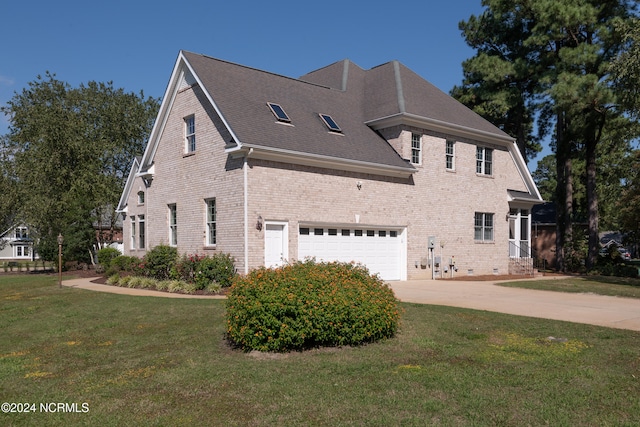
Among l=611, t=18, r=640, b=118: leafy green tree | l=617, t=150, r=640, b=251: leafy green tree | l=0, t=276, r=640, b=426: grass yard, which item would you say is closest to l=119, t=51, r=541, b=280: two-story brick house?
l=611, t=18, r=640, b=118: leafy green tree

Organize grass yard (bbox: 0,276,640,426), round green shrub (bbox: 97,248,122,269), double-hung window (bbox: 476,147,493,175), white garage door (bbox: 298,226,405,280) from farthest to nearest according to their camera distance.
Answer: round green shrub (bbox: 97,248,122,269), double-hung window (bbox: 476,147,493,175), white garage door (bbox: 298,226,405,280), grass yard (bbox: 0,276,640,426)

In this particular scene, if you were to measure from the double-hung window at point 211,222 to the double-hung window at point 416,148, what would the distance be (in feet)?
28.8

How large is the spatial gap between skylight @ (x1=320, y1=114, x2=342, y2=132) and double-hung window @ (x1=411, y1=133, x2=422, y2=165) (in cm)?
359

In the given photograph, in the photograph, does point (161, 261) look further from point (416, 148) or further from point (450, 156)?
point (450, 156)

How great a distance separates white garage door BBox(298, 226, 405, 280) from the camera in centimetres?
1936

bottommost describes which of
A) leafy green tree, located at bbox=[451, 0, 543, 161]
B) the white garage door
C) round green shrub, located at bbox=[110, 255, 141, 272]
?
round green shrub, located at bbox=[110, 255, 141, 272]

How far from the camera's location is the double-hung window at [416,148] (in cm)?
2295

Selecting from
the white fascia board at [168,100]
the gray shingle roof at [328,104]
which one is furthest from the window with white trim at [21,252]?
the gray shingle roof at [328,104]

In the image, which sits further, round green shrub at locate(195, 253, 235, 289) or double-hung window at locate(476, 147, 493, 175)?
double-hung window at locate(476, 147, 493, 175)

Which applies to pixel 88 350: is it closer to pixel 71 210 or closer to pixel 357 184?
pixel 357 184

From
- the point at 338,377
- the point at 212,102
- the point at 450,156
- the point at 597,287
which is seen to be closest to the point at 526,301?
the point at 597,287

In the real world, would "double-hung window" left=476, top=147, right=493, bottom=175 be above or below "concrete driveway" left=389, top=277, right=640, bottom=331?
above

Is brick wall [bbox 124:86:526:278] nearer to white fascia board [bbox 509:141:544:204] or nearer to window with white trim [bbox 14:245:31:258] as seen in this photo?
white fascia board [bbox 509:141:544:204]

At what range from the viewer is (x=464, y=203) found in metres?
24.8
